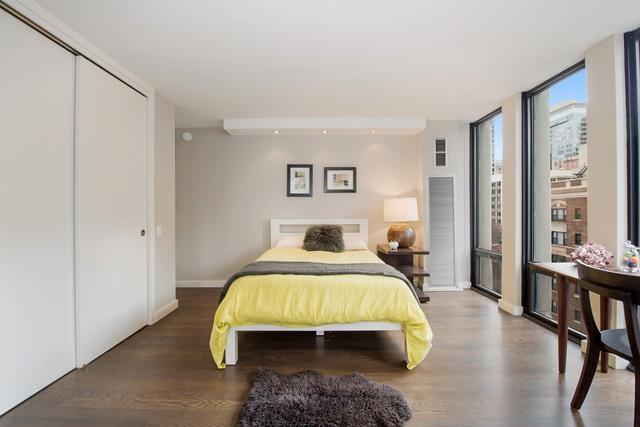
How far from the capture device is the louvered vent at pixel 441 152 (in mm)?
4309

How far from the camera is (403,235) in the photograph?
4.04 metres

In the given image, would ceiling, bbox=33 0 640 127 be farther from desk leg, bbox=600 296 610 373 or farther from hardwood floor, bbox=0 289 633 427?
hardwood floor, bbox=0 289 633 427

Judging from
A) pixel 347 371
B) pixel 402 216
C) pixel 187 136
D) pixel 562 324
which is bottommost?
pixel 347 371

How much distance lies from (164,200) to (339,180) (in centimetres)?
239

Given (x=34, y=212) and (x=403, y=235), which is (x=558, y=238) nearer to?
(x=403, y=235)

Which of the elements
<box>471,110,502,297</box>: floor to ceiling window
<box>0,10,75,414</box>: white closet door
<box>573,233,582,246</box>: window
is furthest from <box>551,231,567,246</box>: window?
<box>0,10,75,414</box>: white closet door

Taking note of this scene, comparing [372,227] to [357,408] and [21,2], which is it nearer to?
[357,408]

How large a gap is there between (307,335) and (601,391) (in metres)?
2.16

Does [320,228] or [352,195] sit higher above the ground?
[352,195]

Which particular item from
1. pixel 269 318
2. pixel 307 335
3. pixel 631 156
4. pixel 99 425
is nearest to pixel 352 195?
pixel 307 335

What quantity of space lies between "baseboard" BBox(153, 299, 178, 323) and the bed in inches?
51.1

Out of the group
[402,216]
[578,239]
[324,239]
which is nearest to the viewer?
[578,239]

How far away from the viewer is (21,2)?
1759 mm

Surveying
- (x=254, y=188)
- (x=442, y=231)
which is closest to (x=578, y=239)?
(x=442, y=231)
